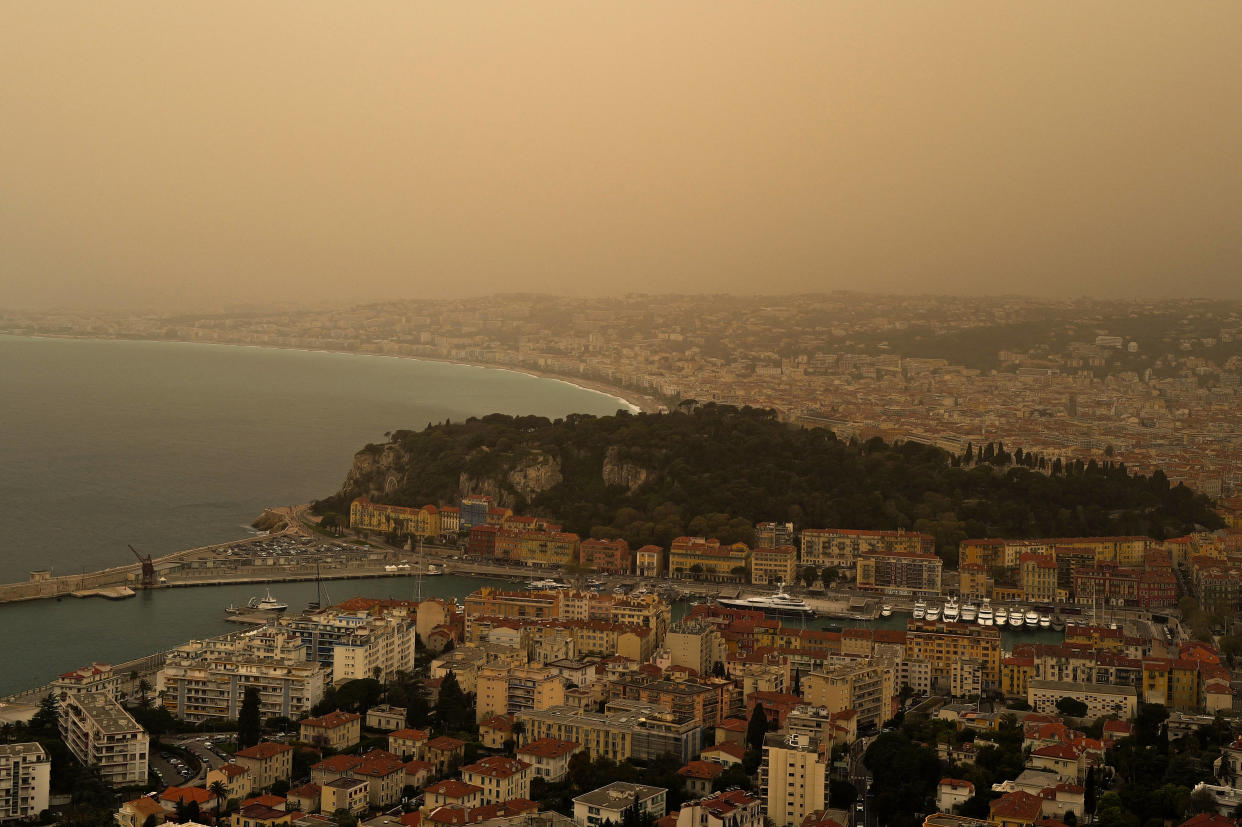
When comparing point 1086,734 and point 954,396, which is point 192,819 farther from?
point 954,396

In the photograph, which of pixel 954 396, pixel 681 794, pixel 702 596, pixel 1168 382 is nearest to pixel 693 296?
pixel 954 396

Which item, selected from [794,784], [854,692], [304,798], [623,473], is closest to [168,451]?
[623,473]

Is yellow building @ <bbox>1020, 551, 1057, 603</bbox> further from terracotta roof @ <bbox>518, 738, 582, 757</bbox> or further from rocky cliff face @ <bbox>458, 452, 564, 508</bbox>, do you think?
terracotta roof @ <bbox>518, 738, 582, 757</bbox>

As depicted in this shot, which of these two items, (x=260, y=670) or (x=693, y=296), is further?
(x=693, y=296)

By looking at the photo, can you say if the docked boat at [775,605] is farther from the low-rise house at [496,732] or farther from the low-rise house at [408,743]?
the low-rise house at [408,743]

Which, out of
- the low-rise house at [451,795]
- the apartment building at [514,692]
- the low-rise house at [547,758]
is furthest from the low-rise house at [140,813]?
the apartment building at [514,692]

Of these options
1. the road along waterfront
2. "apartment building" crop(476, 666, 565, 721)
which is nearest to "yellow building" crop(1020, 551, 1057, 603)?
the road along waterfront

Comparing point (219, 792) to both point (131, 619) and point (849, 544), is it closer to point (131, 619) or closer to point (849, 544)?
point (131, 619)
